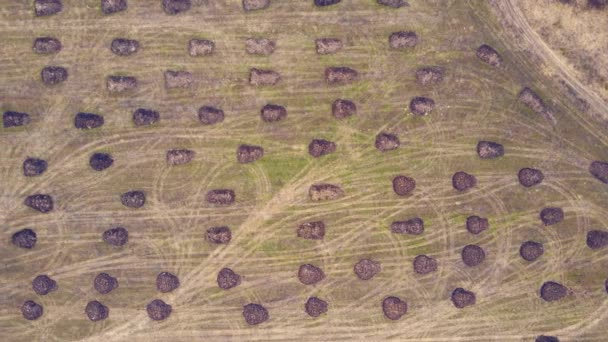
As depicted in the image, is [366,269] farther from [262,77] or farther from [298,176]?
[262,77]

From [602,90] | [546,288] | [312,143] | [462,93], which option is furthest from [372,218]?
[602,90]

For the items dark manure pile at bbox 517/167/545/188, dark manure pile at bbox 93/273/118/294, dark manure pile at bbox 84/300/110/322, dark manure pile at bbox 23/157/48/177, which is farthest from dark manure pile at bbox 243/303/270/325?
dark manure pile at bbox 517/167/545/188

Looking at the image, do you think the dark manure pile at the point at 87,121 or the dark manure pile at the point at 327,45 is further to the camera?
the dark manure pile at the point at 327,45

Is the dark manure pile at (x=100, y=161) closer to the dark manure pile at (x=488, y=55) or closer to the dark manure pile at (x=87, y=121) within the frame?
the dark manure pile at (x=87, y=121)

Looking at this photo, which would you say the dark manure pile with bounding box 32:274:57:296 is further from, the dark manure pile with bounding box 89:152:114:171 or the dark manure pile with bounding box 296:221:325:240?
the dark manure pile with bounding box 296:221:325:240

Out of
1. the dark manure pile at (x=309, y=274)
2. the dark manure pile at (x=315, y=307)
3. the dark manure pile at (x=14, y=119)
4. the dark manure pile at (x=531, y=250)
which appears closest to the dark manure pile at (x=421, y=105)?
the dark manure pile at (x=531, y=250)

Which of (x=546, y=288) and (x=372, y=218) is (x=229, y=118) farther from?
(x=546, y=288)
